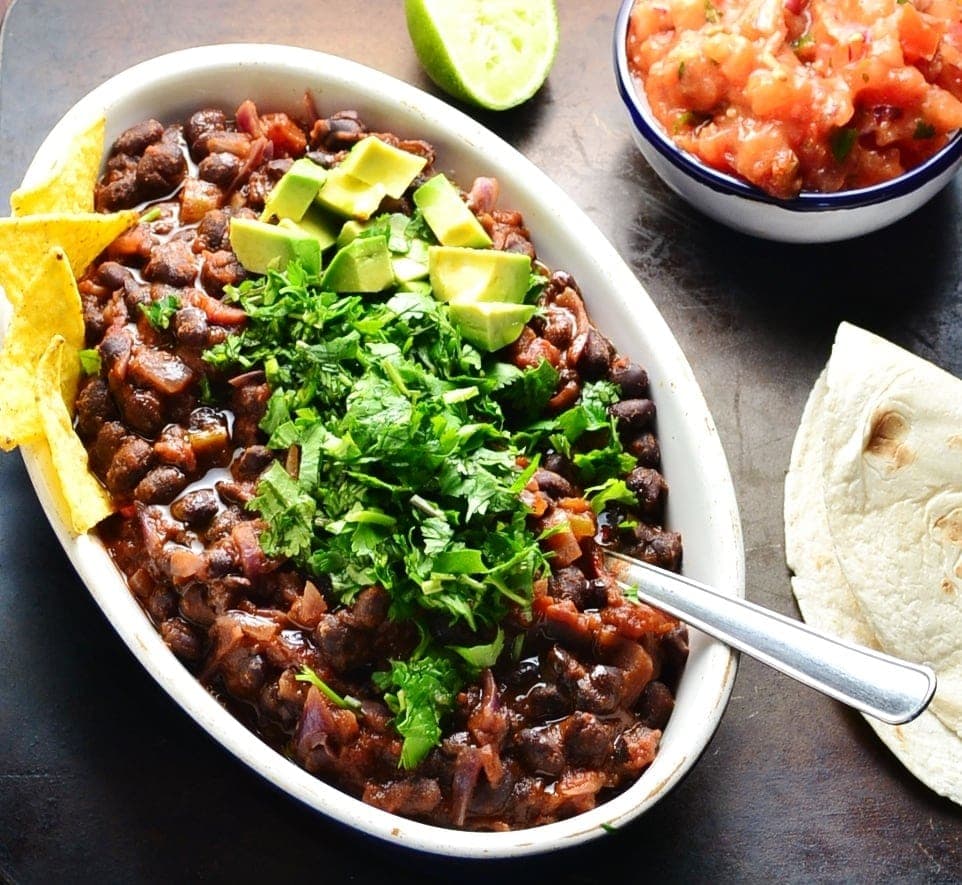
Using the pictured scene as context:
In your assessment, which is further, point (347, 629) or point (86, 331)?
point (86, 331)

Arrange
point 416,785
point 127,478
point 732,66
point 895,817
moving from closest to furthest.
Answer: point 416,785 → point 127,478 → point 895,817 → point 732,66

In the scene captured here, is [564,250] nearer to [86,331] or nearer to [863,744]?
[86,331]

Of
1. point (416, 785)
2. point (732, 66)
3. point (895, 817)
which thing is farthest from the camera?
point (732, 66)

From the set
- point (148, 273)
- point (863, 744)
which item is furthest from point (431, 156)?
point (863, 744)

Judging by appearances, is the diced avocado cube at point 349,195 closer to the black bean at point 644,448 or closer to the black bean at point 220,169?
the black bean at point 220,169

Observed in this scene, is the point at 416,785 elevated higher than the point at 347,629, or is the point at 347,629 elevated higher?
the point at 347,629

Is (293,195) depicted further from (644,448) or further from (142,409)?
(644,448)

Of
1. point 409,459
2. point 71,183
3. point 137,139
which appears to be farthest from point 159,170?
point 409,459

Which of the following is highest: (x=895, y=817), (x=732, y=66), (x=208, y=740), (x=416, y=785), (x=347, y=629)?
(x=732, y=66)
